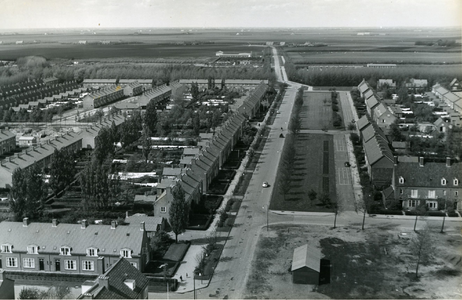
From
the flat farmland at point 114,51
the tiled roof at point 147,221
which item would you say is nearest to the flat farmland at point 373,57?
the flat farmland at point 114,51

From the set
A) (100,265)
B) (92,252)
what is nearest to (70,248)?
(92,252)

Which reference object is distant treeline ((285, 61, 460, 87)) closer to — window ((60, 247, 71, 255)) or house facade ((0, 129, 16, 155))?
house facade ((0, 129, 16, 155))

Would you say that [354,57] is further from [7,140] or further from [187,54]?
[7,140]

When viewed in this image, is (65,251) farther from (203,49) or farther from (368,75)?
(203,49)

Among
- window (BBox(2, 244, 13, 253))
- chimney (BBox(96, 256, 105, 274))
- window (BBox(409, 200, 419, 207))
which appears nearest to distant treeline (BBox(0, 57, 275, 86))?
window (BBox(409, 200, 419, 207))

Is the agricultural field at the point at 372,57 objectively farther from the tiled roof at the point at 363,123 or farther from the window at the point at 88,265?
the window at the point at 88,265
